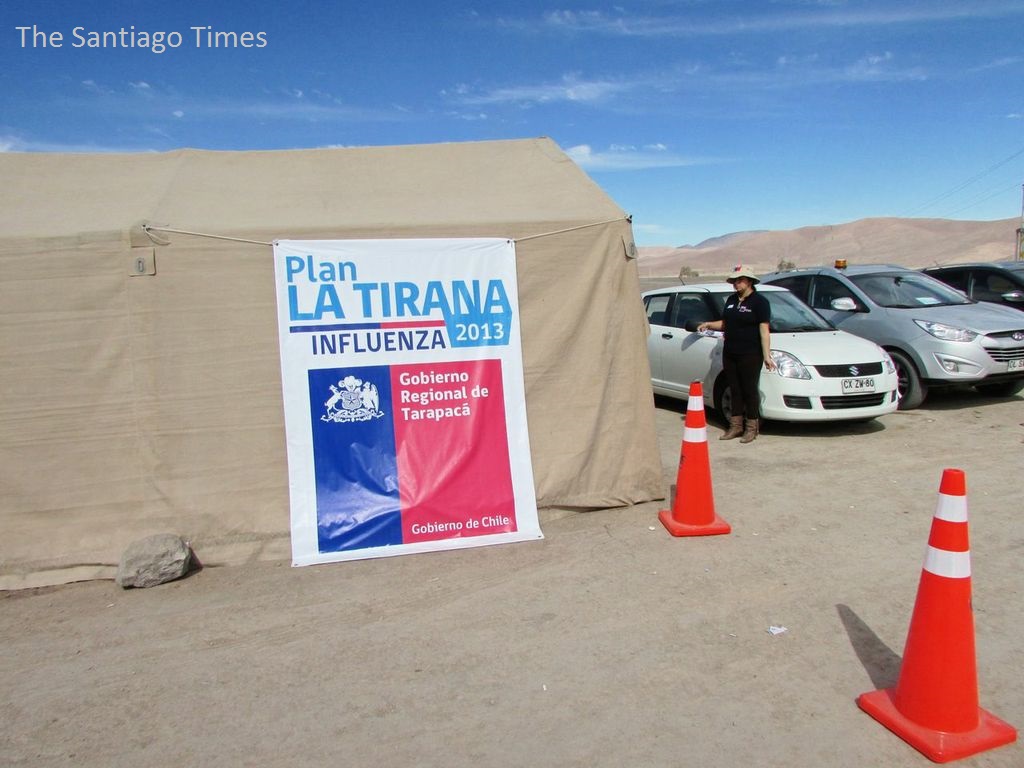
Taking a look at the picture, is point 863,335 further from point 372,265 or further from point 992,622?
point 372,265

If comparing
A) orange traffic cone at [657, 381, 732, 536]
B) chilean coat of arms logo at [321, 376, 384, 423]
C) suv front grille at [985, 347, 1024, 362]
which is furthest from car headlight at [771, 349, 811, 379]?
chilean coat of arms logo at [321, 376, 384, 423]

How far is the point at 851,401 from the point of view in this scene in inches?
294

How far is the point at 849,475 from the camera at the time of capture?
6219mm

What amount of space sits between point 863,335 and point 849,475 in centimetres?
373

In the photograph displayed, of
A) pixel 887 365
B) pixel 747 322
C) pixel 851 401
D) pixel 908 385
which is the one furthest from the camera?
pixel 908 385

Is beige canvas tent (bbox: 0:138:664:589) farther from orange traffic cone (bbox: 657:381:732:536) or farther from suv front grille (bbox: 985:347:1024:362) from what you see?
suv front grille (bbox: 985:347:1024:362)

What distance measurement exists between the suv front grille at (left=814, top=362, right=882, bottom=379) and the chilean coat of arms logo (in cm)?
477

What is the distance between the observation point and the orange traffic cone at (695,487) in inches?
192

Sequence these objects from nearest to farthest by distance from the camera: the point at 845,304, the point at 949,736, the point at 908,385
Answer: the point at 949,736 → the point at 908,385 → the point at 845,304

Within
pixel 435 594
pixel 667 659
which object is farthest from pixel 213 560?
pixel 667 659

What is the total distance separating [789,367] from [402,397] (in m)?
4.43

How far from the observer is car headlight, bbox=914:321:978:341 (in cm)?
848

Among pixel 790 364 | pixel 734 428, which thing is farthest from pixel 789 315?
pixel 734 428

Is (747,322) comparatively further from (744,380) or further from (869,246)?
(869,246)
